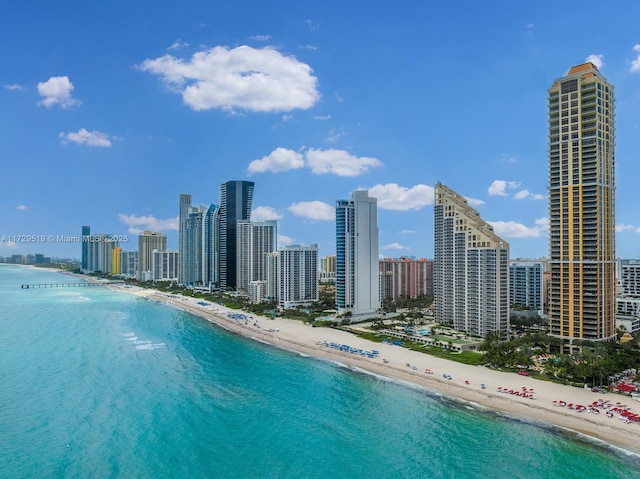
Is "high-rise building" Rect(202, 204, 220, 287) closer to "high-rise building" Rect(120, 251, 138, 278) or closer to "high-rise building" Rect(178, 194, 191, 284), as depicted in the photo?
"high-rise building" Rect(178, 194, 191, 284)

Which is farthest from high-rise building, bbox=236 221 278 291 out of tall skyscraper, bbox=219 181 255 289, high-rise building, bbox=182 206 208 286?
high-rise building, bbox=182 206 208 286

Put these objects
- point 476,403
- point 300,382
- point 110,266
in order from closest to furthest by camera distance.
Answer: point 476,403 < point 300,382 < point 110,266

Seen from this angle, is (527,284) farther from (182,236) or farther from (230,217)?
(182,236)

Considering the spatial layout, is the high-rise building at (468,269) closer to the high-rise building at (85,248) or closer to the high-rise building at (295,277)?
the high-rise building at (295,277)

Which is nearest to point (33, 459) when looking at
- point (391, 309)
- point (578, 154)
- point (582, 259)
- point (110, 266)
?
point (582, 259)

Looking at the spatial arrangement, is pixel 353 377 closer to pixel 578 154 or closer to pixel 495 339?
pixel 495 339

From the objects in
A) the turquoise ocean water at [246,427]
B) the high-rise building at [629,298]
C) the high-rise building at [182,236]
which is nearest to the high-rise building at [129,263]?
the high-rise building at [182,236]
